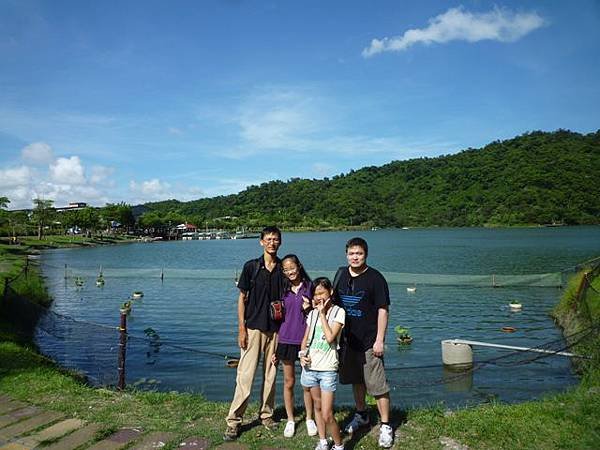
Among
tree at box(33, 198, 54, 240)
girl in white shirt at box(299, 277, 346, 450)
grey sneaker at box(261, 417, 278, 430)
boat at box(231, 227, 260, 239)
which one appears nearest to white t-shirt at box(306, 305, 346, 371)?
girl in white shirt at box(299, 277, 346, 450)

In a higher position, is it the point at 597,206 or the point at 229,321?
the point at 597,206

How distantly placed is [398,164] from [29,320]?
Result: 177 m

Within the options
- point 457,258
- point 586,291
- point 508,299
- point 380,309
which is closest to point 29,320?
point 380,309

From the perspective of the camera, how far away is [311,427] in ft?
15.7

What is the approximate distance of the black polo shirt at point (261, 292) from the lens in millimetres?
5059

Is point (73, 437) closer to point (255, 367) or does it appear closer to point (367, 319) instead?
point (255, 367)

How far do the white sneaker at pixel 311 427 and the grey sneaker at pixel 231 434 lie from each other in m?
0.73

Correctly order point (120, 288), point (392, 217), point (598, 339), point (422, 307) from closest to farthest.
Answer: point (598, 339) < point (422, 307) < point (120, 288) < point (392, 217)

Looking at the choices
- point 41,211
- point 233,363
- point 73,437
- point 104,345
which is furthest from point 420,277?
point 41,211

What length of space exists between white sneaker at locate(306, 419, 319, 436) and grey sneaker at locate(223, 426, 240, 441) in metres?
0.73

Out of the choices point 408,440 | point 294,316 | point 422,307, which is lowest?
point 422,307

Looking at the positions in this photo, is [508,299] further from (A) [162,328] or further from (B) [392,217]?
(B) [392,217]

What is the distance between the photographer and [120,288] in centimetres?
2684

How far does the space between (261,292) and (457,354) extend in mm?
7406
